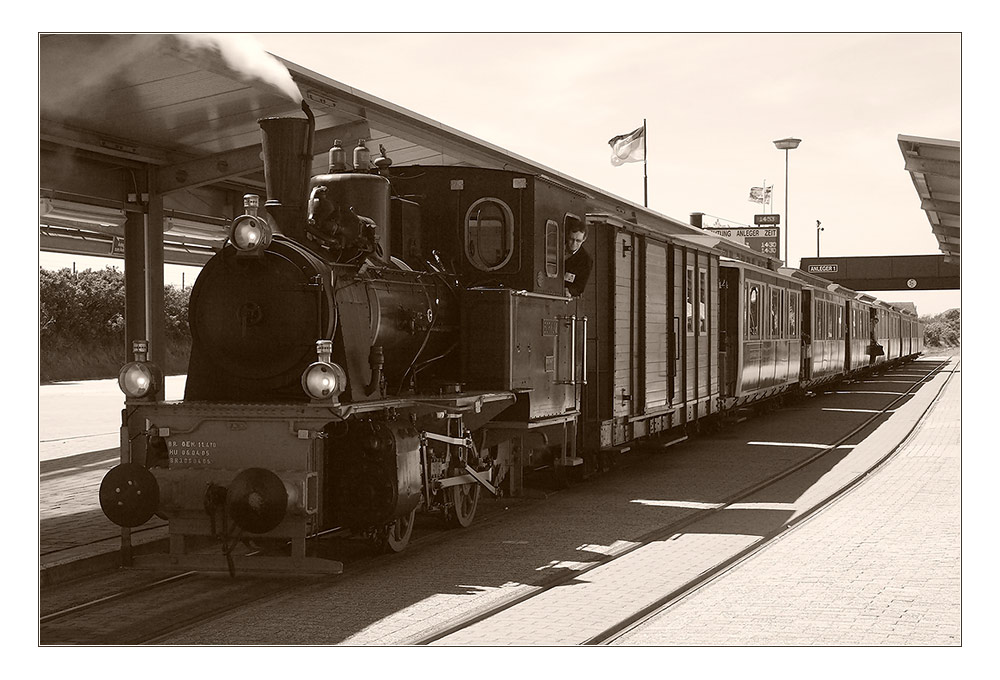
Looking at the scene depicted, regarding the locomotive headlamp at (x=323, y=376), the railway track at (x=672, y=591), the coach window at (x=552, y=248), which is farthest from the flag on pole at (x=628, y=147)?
the locomotive headlamp at (x=323, y=376)

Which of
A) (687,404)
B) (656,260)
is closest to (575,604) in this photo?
(656,260)

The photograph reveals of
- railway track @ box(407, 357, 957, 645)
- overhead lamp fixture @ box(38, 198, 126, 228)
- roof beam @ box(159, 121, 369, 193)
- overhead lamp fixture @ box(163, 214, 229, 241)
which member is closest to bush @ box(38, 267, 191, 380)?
overhead lamp fixture @ box(163, 214, 229, 241)

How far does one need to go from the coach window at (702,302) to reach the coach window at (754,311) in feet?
7.97

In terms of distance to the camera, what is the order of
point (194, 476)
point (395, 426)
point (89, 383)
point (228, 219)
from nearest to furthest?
1. point (194, 476)
2. point (395, 426)
3. point (228, 219)
4. point (89, 383)

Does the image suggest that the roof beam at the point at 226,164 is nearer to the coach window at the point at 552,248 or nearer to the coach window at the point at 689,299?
the coach window at the point at 552,248

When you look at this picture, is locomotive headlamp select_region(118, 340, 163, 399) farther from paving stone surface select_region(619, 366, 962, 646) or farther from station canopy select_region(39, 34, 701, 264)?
paving stone surface select_region(619, 366, 962, 646)

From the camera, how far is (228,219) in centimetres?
1245

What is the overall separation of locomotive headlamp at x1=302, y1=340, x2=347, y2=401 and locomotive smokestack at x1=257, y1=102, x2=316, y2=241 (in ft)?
3.26

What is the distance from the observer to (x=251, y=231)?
6848mm

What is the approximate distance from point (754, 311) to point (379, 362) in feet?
39.7

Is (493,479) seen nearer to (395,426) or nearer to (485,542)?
(485,542)

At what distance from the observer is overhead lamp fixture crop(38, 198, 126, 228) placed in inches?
402

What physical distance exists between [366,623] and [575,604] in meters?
1.24

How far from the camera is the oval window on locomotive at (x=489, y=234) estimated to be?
9016mm
